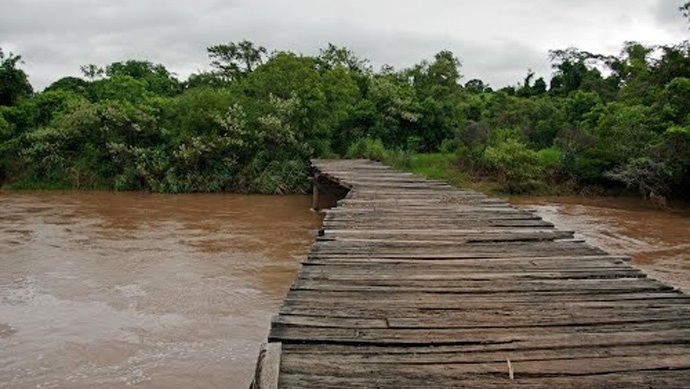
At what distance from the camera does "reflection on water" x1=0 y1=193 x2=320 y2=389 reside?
210 inches

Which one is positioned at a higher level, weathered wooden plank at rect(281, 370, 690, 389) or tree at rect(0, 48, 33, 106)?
tree at rect(0, 48, 33, 106)

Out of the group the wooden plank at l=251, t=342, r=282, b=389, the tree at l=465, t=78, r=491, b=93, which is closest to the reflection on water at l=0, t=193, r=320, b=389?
the wooden plank at l=251, t=342, r=282, b=389

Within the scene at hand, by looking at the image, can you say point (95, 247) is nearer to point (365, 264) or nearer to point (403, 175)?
point (403, 175)

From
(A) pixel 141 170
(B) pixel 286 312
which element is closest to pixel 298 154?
(A) pixel 141 170

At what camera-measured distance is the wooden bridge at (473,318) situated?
2783 millimetres

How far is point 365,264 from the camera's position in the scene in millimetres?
4832

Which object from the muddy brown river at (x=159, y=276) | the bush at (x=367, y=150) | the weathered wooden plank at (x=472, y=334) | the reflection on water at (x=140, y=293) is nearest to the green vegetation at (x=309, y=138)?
the bush at (x=367, y=150)

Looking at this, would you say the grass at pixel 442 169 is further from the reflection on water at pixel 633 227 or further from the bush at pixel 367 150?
the reflection on water at pixel 633 227

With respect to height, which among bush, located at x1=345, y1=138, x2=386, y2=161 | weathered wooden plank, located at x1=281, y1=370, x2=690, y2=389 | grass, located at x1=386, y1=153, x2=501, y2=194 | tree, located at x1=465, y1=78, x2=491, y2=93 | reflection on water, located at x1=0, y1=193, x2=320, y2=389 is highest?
tree, located at x1=465, y1=78, x2=491, y2=93

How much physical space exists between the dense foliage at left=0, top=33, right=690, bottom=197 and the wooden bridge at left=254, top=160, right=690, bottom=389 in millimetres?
13178

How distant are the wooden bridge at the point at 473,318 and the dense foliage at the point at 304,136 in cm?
1318

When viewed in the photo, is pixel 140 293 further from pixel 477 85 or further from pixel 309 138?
pixel 477 85

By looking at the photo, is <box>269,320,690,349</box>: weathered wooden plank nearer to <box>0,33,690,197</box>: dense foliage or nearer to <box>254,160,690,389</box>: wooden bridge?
<box>254,160,690,389</box>: wooden bridge

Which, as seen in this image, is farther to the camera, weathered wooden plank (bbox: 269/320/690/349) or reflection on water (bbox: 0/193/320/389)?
reflection on water (bbox: 0/193/320/389)
